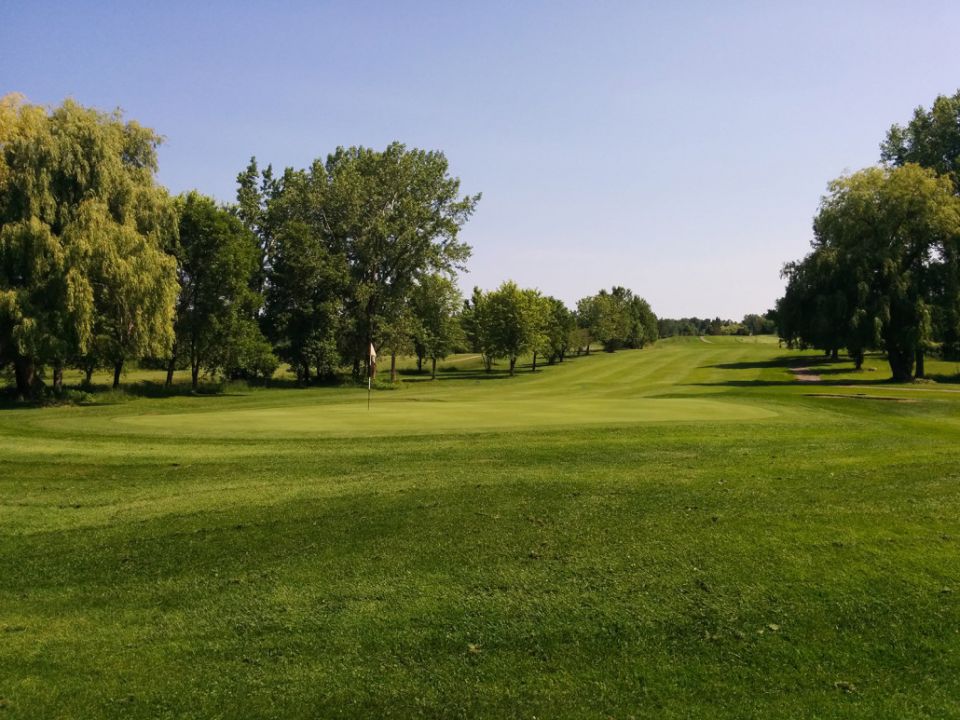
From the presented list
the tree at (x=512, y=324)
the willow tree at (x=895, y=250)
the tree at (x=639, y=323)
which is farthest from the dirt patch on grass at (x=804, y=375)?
the tree at (x=639, y=323)

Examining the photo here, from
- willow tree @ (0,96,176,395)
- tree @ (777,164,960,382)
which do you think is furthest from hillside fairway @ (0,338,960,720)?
tree @ (777,164,960,382)

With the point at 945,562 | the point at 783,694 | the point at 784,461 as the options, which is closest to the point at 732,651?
the point at 783,694

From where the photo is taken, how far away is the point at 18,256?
28.5 metres

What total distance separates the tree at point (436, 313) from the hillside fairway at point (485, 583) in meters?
43.3

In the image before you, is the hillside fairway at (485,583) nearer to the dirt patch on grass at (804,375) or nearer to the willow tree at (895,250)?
the willow tree at (895,250)

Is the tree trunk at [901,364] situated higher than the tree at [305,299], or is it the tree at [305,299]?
the tree at [305,299]

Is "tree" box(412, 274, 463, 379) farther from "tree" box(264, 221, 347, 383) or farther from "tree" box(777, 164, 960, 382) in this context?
"tree" box(777, 164, 960, 382)

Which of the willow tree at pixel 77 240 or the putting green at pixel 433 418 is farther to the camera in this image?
the willow tree at pixel 77 240

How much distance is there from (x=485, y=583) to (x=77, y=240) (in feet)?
98.7

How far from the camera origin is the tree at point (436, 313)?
57.2 metres

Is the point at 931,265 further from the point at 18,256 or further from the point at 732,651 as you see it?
the point at 18,256

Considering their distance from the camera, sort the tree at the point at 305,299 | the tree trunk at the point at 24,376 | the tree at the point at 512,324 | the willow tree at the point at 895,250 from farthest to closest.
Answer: the tree at the point at 512,324 → the tree at the point at 305,299 → the willow tree at the point at 895,250 → the tree trunk at the point at 24,376

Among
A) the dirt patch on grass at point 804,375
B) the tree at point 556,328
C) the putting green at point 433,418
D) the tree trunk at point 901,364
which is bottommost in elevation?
the dirt patch on grass at point 804,375

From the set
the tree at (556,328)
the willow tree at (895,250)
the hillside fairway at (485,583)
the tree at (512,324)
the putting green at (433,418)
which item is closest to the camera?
the hillside fairway at (485,583)
